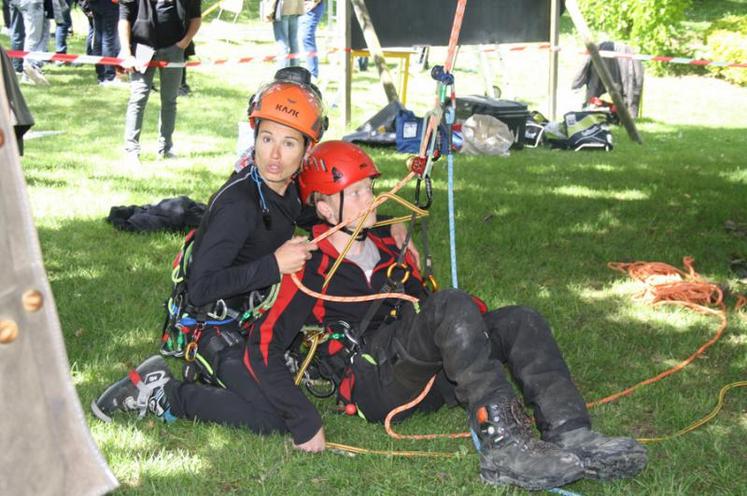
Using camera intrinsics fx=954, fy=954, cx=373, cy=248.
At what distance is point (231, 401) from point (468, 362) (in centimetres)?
112

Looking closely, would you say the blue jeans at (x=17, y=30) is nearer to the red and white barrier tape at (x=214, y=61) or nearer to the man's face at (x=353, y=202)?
the red and white barrier tape at (x=214, y=61)

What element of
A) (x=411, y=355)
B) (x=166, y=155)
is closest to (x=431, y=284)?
(x=411, y=355)

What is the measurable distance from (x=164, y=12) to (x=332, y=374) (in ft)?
22.6

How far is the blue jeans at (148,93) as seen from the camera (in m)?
10.3

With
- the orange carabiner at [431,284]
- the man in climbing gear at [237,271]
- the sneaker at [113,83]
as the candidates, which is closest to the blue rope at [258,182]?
the man in climbing gear at [237,271]

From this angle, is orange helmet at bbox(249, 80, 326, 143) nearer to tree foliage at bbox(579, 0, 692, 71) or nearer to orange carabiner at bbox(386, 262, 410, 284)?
orange carabiner at bbox(386, 262, 410, 284)

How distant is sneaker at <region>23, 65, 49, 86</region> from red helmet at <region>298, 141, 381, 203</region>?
13869mm

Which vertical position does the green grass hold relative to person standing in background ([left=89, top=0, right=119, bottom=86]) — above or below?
below

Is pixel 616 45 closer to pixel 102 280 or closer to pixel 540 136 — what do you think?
pixel 540 136

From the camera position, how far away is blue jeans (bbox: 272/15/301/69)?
48.5 ft

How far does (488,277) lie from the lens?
21.6ft

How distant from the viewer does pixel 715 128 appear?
15516 millimetres

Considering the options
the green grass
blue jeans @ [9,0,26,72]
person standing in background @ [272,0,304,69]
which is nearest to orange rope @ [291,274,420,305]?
the green grass

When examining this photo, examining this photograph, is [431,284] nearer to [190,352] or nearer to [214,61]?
[190,352]
